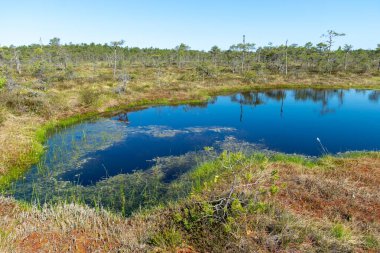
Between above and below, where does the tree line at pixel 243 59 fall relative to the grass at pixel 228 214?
above

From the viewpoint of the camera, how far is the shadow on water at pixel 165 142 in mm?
14922

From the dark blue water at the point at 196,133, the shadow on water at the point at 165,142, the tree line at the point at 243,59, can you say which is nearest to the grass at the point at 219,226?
the shadow on water at the point at 165,142

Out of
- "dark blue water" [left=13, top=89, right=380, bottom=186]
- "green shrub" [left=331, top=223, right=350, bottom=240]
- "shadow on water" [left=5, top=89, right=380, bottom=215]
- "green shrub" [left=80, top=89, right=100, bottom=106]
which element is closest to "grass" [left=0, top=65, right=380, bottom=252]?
"green shrub" [left=331, top=223, right=350, bottom=240]

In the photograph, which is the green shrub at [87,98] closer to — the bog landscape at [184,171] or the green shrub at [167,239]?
the bog landscape at [184,171]

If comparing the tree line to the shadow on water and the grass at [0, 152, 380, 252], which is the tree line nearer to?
the shadow on water

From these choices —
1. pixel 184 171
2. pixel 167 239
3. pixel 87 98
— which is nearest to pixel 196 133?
pixel 184 171

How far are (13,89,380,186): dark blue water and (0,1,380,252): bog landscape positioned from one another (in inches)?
6.4

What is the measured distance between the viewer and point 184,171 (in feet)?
57.9

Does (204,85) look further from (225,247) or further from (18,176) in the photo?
(225,247)

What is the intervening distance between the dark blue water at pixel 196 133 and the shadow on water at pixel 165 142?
0.23ft

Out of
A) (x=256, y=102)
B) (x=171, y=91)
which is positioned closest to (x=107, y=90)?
(x=171, y=91)

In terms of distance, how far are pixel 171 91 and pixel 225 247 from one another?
1585 inches

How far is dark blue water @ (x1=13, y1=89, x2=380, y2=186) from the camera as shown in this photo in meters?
18.9

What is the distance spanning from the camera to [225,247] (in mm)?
8141
